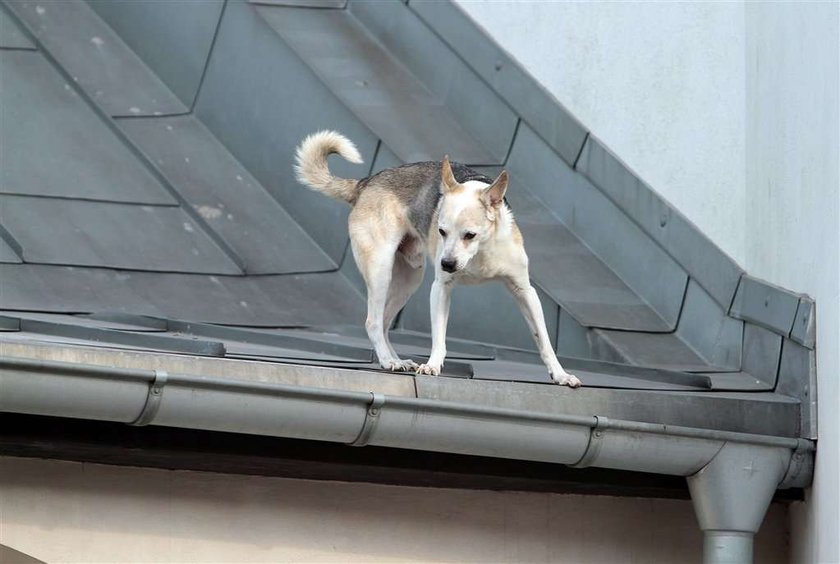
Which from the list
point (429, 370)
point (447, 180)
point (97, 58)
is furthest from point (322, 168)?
point (97, 58)

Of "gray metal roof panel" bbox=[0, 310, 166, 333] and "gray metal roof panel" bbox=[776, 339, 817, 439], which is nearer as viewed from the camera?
"gray metal roof panel" bbox=[776, 339, 817, 439]

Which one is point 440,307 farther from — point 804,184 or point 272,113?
point 272,113

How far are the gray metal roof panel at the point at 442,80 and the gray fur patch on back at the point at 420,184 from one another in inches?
57.5

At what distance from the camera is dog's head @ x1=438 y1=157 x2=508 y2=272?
7695mm

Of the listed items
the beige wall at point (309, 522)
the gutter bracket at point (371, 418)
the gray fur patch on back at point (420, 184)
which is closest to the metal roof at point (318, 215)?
the gutter bracket at point (371, 418)

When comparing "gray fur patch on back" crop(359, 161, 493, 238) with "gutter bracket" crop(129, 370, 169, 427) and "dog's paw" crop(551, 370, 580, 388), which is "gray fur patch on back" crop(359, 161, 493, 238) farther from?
"gutter bracket" crop(129, 370, 169, 427)

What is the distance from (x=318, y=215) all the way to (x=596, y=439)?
138 inches

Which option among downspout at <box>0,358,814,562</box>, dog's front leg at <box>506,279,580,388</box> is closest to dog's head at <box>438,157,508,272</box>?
dog's front leg at <box>506,279,580,388</box>

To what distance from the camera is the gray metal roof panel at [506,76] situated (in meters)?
9.96

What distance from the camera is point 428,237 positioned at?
8242 millimetres

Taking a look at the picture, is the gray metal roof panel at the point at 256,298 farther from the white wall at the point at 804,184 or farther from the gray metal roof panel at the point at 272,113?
the white wall at the point at 804,184

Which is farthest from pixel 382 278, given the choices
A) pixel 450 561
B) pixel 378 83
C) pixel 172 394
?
pixel 378 83

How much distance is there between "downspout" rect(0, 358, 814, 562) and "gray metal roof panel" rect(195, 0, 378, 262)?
10.5 feet

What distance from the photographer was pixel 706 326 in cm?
917
